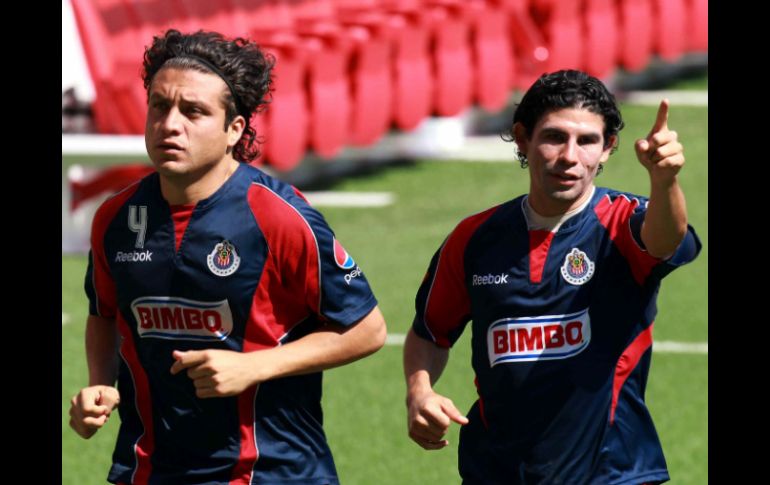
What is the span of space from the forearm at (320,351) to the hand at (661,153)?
1004mm

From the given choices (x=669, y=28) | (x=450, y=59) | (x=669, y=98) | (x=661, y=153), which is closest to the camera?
(x=661, y=153)

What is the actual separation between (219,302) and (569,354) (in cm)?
106

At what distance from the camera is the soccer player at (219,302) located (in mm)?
4898

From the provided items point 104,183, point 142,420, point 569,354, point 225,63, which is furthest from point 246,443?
point 104,183

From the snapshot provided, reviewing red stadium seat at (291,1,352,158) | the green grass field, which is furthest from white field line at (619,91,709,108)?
red stadium seat at (291,1,352,158)

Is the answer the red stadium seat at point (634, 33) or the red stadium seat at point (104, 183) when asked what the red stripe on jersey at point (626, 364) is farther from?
the red stadium seat at point (634, 33)

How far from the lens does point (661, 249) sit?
471 cm

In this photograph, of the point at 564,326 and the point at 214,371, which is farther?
the point at 564,326

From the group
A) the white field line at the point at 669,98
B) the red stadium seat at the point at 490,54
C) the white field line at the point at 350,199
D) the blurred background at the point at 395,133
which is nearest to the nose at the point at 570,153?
the blurred background at the point at 395,133

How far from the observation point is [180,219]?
16.5ft

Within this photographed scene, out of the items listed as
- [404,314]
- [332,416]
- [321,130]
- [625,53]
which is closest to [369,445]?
[332,416]

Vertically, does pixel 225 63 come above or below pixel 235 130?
above

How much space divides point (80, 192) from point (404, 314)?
10.8ft

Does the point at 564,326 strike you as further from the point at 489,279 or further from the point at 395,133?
the point at 395,133
